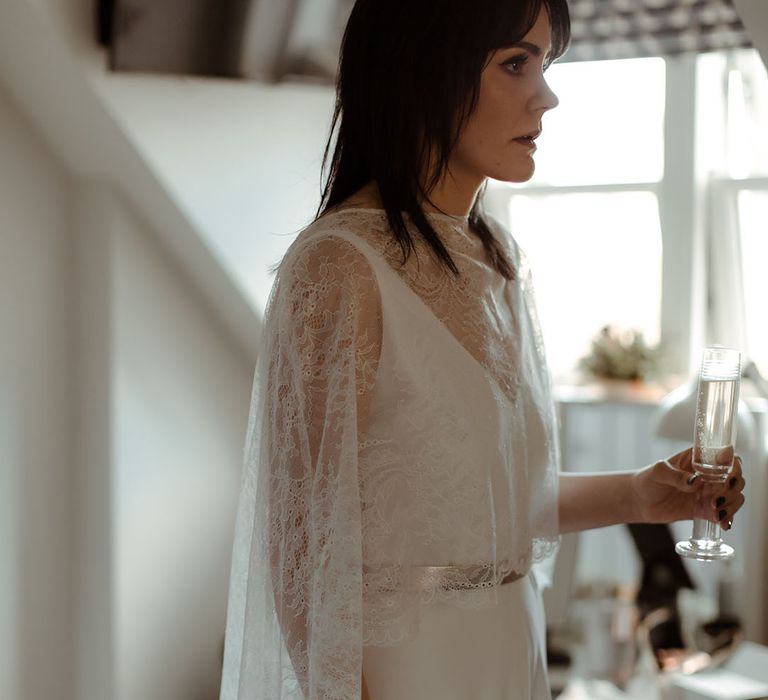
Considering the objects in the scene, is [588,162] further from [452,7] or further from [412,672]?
[412,672]

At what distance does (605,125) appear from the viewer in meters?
3.31

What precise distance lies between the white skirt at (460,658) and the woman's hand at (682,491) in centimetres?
24

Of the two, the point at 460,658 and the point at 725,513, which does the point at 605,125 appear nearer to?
the point at 725,513

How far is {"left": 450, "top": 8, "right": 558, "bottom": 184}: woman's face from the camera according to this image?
1251mm

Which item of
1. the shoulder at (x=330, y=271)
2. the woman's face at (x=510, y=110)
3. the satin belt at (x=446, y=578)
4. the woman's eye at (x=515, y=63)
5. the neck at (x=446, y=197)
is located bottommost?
the satin belt at (x=446, y=578)

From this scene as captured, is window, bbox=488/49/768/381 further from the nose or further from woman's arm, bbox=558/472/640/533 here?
the nose

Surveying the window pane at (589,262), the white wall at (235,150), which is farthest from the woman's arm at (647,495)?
the window pane at (589,262)

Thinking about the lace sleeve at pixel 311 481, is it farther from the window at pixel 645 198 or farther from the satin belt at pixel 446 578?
the window at pixel 645 198

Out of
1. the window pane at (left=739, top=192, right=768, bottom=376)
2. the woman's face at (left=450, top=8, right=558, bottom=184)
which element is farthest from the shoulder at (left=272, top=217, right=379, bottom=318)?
the window pane at (left=739, top=192, right=768, bottom=376)

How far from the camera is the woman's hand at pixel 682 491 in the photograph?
126 centimetres

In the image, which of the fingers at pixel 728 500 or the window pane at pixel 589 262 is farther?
the window pane at pixel 589 262

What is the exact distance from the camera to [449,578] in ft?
4.01

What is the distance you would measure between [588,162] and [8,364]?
6.61 feet

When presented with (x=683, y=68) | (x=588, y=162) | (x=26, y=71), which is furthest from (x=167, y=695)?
(x=683, y=68)
